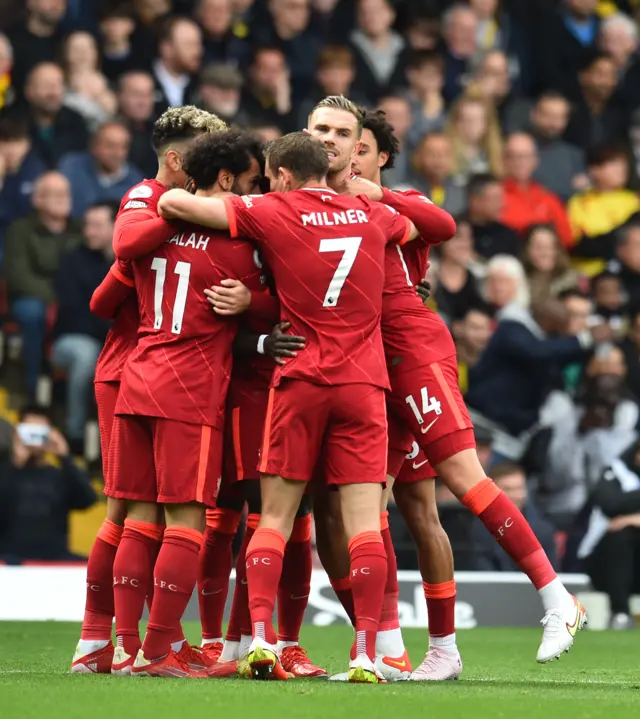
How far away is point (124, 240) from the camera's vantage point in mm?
6246

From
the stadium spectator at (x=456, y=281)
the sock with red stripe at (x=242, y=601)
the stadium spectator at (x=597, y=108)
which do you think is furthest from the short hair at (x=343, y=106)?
the stadium spectator at (x=597, y=108)

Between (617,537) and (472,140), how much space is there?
507cm

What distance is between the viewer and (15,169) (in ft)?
41.7

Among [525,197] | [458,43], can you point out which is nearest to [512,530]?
[525,197]

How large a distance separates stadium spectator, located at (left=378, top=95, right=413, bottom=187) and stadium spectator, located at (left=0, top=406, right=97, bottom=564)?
449 cm

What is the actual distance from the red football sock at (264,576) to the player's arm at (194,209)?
1206 mm

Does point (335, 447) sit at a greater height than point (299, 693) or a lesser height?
greater

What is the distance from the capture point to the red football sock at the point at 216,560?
6812 mm

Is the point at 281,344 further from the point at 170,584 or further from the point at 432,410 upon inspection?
the point at 170,584

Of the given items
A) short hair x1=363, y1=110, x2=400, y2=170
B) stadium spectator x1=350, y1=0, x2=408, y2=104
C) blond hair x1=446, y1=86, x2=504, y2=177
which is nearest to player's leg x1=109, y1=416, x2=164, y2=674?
short hair x1=363, y1=110, x2=400, y2=170

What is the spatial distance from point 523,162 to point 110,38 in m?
3.95

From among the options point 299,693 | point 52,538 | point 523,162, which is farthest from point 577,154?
point 299,693

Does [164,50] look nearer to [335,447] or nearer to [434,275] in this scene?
[434,275]

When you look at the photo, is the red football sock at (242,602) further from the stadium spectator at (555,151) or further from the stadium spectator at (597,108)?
the stadium spectator at (597,108)
